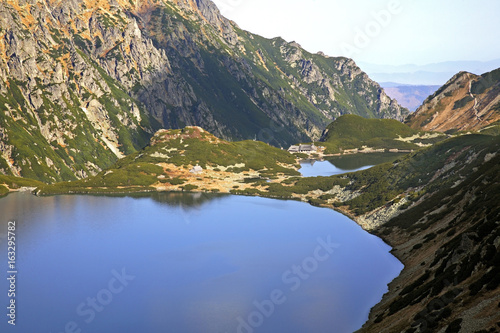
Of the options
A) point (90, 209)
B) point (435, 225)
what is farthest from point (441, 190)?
point (90, 209)

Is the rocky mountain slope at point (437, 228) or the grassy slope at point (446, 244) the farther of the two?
the rocky mountain slope at point (437, 228)

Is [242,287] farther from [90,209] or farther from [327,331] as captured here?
[90,209]

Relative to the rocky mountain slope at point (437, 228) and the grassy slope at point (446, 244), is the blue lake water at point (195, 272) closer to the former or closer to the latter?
the rocky mountain slope at point (437, 228)

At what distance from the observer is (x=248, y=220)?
162 meters

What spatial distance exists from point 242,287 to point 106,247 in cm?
5263

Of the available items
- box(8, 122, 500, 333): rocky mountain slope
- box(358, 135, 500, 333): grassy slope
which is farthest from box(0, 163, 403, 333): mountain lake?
box(358, 135, 500, 333): grassy slope

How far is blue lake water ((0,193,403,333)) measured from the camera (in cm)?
8069

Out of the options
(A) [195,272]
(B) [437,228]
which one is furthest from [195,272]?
(B) [437,228]

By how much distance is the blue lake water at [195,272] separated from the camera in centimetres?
8069

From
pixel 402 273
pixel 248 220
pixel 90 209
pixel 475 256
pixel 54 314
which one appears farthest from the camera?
pixel 90 209

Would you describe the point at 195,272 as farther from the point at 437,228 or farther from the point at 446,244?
Answer: the point at 437,228

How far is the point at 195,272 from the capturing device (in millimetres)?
106188

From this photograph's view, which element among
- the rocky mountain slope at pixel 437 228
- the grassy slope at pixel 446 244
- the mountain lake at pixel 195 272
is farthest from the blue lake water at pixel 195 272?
the grassy slope at pixel 446 244

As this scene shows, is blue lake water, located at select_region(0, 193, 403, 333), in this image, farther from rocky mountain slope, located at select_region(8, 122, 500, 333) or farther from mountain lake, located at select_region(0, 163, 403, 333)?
rocky mountain slope, located at select_region(8, 122, 500, 333)
